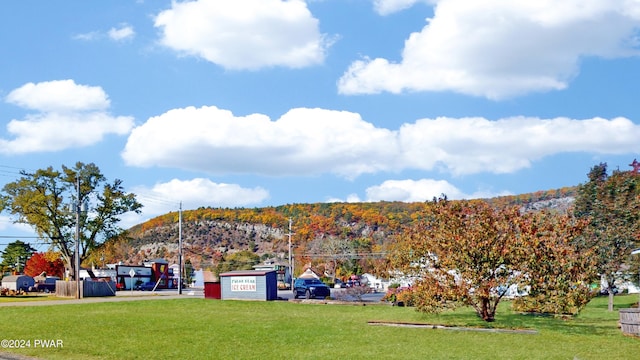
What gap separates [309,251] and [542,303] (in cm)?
9075

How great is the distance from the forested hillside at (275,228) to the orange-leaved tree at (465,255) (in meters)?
85.5

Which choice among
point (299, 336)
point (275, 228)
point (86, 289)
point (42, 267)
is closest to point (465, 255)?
point (299, 336)

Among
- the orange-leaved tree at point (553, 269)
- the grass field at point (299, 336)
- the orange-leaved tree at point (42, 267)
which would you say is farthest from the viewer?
the orange-leaved tree at point (42, 267)

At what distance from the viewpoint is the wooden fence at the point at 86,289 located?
52.6m

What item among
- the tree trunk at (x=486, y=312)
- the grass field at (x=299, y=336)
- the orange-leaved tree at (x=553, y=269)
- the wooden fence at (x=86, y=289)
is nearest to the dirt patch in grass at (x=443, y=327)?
the grass field at (x=299, y=336)

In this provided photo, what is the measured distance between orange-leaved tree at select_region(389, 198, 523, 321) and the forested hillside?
8549cm

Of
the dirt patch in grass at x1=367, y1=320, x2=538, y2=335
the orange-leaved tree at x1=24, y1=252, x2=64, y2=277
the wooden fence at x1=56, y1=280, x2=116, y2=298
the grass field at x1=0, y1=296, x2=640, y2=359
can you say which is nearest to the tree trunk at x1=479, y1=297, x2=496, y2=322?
the grass field at x1=0, y1=296, x2=640, y2=359

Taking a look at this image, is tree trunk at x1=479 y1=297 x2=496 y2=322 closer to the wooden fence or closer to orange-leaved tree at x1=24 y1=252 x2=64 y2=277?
the wooden fence

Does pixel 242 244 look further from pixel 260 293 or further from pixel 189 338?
pixel 189 338

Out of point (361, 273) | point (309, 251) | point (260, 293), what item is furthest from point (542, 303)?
point (309, 251)

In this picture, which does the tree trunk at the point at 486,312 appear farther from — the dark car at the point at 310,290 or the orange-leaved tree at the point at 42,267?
the orange-leaved tree at the point at 42,267

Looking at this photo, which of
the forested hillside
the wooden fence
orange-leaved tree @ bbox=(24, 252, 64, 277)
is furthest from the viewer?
the forested hillside

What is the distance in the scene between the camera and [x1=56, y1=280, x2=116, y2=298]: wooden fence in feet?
173

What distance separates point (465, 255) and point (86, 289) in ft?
130
